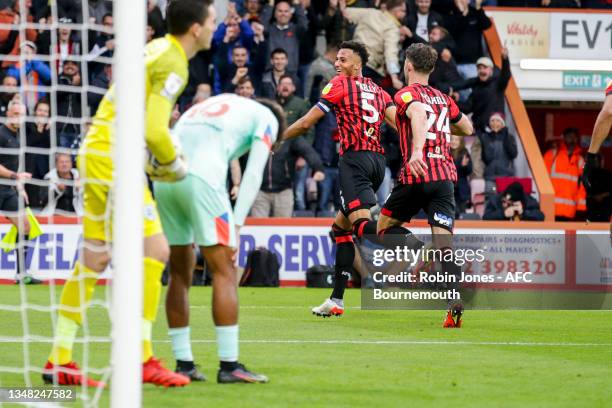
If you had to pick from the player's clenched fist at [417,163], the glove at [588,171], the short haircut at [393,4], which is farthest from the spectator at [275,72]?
the glove at [588,171]

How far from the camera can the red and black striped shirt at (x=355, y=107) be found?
39.1 ft

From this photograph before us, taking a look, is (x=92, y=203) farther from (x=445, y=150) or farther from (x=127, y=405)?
(x=445, y=150)

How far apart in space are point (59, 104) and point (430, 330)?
6198 mm

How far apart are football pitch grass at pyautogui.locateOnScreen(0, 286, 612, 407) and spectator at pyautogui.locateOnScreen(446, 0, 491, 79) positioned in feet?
26.8

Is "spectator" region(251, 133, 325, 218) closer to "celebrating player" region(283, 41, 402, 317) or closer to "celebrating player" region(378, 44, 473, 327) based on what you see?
"celebrating player" region(283, 41, 402, 317)

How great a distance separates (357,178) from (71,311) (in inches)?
215

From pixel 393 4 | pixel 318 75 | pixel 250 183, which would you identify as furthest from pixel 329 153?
pixel 250 183

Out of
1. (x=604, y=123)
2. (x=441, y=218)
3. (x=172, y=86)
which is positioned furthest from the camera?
(x=441, y=218)

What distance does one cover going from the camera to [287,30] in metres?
19.2

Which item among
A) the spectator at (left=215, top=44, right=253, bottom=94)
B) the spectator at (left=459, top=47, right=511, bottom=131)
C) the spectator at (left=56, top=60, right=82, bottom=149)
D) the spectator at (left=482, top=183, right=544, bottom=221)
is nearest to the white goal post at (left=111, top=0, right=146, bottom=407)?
the spectator at (left=56, top=60, right=82, bottom=149)

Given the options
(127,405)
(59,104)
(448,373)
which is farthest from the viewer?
(59,104)

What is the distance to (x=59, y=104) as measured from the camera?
14961 millimetres

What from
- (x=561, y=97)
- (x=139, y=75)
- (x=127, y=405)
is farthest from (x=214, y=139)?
(x=561, y=97)

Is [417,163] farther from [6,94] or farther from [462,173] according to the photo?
[6,94]
